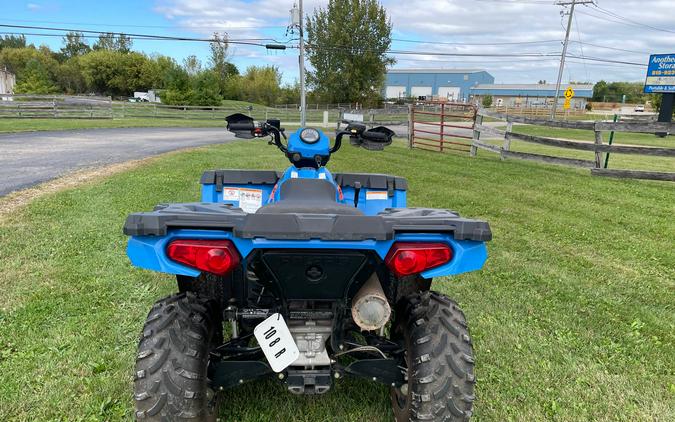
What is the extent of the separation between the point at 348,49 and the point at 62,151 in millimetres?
43360

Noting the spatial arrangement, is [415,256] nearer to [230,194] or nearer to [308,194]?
[308,194]

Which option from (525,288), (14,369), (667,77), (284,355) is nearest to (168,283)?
(14,369)

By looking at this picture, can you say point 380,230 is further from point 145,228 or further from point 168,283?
point 168,283

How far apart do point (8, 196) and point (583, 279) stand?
7773 mm

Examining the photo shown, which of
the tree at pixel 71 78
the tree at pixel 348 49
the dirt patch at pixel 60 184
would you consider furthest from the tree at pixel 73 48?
the dirt patch at pixel 60 184

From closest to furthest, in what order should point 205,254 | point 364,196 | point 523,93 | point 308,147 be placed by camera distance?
point 205,254, point 308,147, point 364,196, point 523,93

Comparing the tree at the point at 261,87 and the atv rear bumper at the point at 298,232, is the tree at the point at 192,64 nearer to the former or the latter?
the tree at the point at 261,87

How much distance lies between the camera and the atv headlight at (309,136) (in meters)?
3.09

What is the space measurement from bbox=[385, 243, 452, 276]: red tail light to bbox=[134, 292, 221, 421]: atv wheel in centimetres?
89

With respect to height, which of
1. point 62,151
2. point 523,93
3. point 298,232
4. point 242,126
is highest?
point 242,126

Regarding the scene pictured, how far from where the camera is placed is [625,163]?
588 inches

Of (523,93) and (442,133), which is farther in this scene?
(523,93)

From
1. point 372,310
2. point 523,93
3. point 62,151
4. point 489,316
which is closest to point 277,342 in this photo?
point 372,310

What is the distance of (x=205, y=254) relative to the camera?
1.75 meters
